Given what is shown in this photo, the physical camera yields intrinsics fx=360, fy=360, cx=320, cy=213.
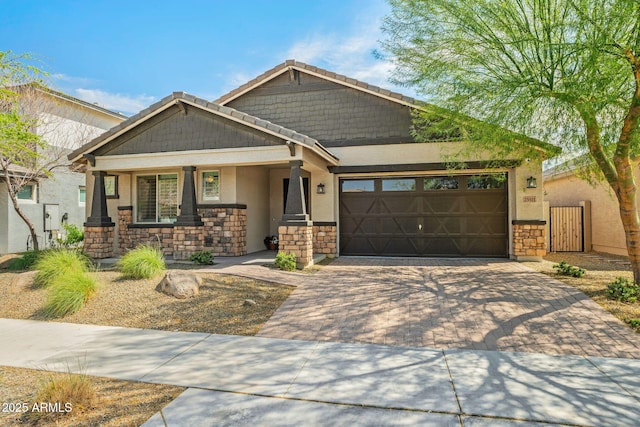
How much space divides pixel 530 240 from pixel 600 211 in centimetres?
473

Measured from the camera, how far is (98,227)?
11078mm

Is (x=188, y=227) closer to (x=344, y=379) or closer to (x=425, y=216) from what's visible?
(x=425, y=216)

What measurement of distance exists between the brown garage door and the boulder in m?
6.14

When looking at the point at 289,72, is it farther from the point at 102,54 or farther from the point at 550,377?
the point at 550,377

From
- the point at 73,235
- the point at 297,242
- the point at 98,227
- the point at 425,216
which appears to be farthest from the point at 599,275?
the point at 73,235

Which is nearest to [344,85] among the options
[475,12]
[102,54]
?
[475,12]

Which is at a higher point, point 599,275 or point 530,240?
point 530,240

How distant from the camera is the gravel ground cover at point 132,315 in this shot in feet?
10.8

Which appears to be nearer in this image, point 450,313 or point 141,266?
point 450,313

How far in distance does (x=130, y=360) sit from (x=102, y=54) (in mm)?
11033

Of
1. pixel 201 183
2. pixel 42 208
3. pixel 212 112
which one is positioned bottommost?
pixel 42 208

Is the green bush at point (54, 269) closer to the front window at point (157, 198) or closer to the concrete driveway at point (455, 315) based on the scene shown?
the front window at point (157, 198)

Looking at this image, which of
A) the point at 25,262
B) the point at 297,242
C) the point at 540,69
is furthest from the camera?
the point at 25,262

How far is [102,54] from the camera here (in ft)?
38.1
